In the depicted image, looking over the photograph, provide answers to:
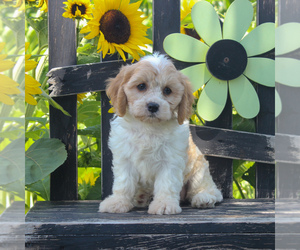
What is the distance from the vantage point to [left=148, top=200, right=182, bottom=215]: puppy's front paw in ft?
7.45

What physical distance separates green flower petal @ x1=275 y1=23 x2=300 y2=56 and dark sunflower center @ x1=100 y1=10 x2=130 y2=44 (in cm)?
102

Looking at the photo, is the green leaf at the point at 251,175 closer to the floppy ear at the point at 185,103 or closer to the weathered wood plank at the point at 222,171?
the weathered wood plank at the point at 222,171

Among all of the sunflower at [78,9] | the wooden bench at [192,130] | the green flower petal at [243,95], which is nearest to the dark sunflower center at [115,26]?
the sunflower at [78,9]

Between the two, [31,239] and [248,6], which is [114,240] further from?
[248,6]

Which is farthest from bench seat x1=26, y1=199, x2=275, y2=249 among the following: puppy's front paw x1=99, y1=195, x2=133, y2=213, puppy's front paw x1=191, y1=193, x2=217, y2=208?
puppy's front paw x1=191, y1=193, x2=217, y2=208

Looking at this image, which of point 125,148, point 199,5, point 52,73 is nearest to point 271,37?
point 199,5

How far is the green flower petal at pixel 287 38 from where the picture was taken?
78.3 inches

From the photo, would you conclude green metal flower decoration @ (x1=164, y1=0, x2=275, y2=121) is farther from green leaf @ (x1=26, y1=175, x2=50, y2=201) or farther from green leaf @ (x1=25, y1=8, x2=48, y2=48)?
green leaf @ (x1=26, y1=175, x2=50, y2=201)

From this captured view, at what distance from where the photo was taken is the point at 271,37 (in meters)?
2.93

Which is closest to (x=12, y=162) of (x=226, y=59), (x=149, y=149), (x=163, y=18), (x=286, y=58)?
(x=149, y=149)

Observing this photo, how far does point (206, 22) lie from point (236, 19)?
229mm

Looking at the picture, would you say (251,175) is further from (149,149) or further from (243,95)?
(149,149)

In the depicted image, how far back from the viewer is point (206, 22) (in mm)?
2895

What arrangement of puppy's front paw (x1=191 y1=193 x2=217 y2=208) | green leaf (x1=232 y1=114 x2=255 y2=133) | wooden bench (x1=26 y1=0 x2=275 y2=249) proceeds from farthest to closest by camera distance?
green leaf (x1=232 y1=114 x2=255 y2=133), wooden bench (x1=26 y1=0 x2=275 y2=249), puppy's front paw (x1=191 y1=193 x2=217 y2=208)
